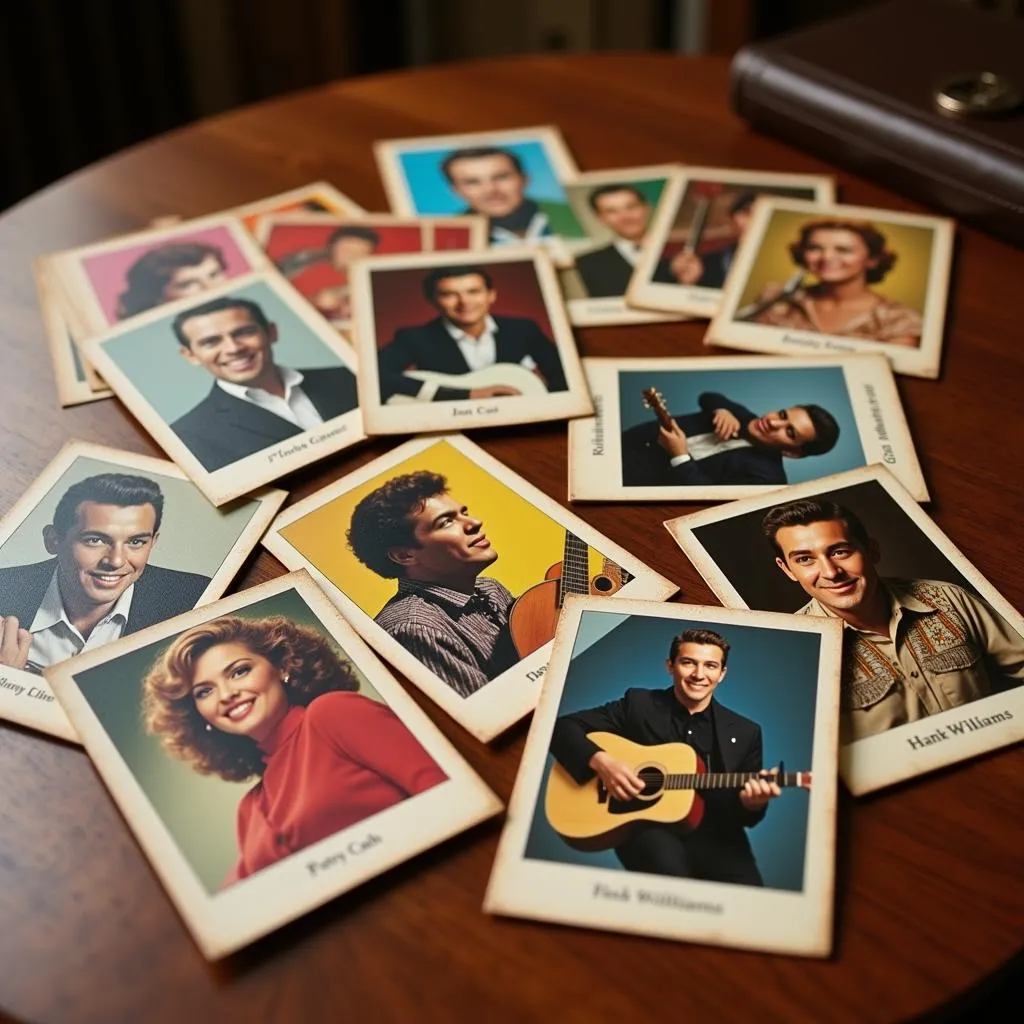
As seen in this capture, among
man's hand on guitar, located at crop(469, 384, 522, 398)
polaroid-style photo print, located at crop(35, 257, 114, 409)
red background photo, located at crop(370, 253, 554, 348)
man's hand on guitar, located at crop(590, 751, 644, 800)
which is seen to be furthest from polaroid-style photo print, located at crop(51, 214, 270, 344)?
man's hand on guitar, located at crop(590, 751, 644, 800)

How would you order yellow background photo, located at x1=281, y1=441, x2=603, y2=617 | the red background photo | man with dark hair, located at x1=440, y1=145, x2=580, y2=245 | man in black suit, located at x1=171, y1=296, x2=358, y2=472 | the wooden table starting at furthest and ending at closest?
man with dark hair, located at x1=440, y1=145, x2=580, y2=245 → the red background photo → man in black suit, located at x1=171, y1=296, x2=358, y2=472 → yellow background photo, located at x1=281, y1=441, x2=603, y2=617 → the wooden table

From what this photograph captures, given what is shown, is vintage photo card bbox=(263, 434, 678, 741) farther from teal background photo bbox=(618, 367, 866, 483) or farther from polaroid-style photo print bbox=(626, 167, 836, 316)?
polaroid-style photo print bbox=(626, 167, 836, 316)

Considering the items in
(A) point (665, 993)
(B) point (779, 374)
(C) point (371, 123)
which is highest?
(C) point (371, 123)

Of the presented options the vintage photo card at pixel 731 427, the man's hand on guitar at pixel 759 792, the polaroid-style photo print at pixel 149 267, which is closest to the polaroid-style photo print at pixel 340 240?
the polaroid-style photo print at pixel 149 267

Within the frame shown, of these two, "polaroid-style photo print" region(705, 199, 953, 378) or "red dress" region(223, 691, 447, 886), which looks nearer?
"red dress" region(223, 691, 447, 886)

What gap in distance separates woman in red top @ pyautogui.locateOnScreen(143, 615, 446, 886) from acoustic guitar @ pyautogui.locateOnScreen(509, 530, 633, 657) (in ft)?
0.35

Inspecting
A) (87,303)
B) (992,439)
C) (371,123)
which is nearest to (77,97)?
(371,123)

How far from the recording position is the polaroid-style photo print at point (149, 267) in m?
1.07

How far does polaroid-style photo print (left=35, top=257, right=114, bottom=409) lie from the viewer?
0.99 meters

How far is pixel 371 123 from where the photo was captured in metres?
1.33

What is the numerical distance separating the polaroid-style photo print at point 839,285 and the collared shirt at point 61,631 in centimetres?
54

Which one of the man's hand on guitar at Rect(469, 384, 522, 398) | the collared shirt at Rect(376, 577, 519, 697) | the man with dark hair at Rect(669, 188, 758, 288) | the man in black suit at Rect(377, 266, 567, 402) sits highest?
the man with dark hair at Rect(669, 188, 758, 288)

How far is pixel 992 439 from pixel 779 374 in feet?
0.57

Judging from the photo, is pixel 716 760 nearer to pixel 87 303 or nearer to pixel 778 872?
pixel 778 872
